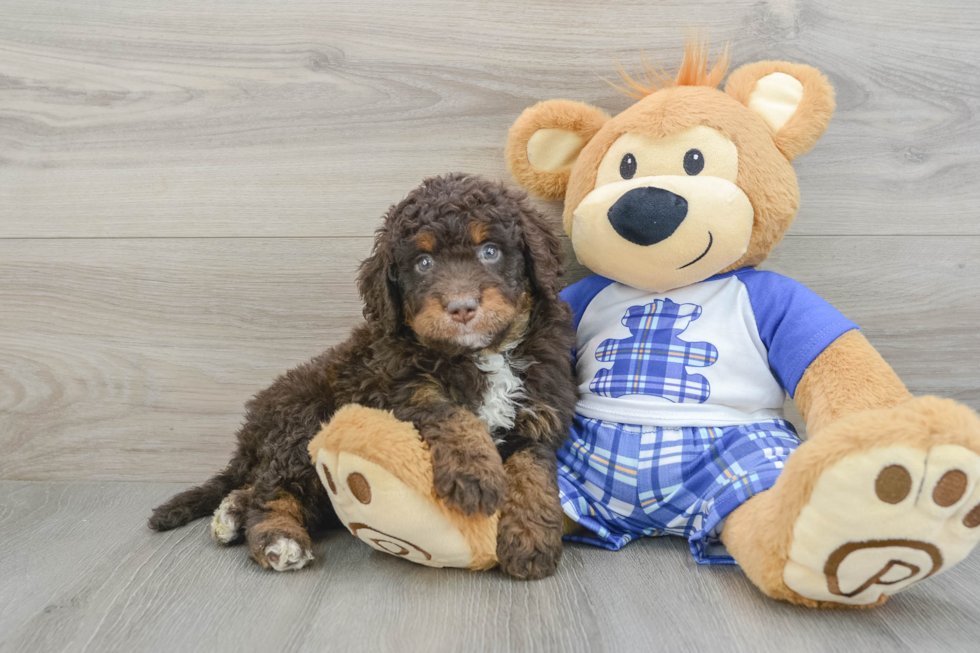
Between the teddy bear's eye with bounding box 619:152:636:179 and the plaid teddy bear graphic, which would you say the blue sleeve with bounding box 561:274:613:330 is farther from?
the teddy bear's eye with bounding box 619:152:636:179

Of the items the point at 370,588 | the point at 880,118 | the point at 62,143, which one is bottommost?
the point at 370,588

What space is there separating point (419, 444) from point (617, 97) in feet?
3.22

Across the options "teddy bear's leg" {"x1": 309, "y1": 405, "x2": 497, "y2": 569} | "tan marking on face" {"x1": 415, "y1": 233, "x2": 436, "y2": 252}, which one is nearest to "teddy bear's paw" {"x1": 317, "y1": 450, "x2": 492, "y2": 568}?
"teddy bear's leg" {"x1": 309, "y1": 405, "x2": 497, "y2": 569}

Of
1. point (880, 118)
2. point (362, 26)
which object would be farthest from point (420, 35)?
point (880, 118)

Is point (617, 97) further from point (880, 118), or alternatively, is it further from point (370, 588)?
point (370, 588)

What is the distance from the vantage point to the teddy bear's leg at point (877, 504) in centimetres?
89

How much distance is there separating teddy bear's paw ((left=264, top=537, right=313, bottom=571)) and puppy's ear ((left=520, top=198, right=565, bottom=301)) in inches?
25.7

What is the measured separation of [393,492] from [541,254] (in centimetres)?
49

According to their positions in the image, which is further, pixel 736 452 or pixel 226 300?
pixel 226 300

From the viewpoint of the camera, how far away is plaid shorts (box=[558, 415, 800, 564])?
1.21m

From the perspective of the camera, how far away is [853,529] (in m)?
0.93

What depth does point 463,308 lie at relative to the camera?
1.12 meters

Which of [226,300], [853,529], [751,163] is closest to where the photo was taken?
[853,529]

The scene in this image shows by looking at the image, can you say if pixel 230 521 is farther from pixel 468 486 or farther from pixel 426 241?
pixel 426 241
